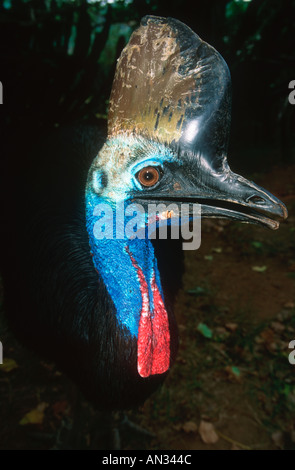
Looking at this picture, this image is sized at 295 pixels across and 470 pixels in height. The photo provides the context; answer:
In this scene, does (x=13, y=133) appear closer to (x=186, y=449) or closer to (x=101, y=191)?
(x=101, y=191)

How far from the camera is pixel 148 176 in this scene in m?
1.15

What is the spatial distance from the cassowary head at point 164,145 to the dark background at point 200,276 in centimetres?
103

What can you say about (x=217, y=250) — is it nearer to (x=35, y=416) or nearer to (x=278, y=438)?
(x=278, y=438)

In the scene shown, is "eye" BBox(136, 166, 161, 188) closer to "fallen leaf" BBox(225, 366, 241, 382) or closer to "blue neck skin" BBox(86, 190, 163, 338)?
"blue neck skin" BBox(86, 190, 163, 338)

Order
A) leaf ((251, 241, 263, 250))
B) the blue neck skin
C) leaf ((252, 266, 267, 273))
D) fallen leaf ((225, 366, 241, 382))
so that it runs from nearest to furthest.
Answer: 1. the blue neck skin
2. fallen leaf ((225, 366, 241, 382))
3. leaf ((252, 266, 267, 273))
4. leaf ((251, 241, 263, 250))

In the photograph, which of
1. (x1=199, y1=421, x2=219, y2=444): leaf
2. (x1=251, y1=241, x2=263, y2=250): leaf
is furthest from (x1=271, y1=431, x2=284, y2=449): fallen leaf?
(x1=251, y1=241, x2=263, y2=250): leaf

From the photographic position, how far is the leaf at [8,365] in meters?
2.26

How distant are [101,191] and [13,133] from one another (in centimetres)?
135

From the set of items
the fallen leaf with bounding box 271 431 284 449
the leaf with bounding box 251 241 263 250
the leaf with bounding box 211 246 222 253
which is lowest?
the fallen leaf with bounding box 271 431 284 449

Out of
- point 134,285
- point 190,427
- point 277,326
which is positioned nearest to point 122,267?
point 134,285

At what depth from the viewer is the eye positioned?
114 cm

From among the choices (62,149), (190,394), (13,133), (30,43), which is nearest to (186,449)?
(190,394)

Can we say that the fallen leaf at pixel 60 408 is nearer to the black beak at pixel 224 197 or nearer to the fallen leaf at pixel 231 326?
the fallen leaf at pixel 231 326

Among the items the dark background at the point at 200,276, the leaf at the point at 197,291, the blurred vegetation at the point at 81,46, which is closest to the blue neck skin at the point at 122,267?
the dark background at the point at 200,276
